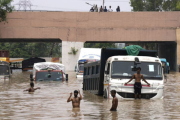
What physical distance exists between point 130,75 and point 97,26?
133 ft

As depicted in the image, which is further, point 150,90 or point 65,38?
point 65,38

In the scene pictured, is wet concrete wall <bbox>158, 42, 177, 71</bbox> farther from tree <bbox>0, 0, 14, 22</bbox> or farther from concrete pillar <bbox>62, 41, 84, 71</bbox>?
tree <bbox>0, 0, 14, 22</bbox>

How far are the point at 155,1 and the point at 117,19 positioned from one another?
1517 inches

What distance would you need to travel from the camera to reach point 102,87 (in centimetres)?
2172

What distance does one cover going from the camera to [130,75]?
19266 millimetres

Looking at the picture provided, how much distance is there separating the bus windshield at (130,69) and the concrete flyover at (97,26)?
4012 centimetres

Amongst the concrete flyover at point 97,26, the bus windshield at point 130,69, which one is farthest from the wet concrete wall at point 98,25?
the bus windshield at point 130,69

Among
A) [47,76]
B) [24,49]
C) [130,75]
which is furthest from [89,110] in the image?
[24,49]

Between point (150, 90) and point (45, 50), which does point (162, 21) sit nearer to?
point (150, 90)

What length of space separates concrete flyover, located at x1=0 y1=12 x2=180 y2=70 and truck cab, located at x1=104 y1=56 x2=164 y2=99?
3986 centimetres

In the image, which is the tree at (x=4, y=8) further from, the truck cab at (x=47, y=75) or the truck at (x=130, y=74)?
the truck at (x=130, y=74)

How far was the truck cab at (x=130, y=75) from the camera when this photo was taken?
1884 cm

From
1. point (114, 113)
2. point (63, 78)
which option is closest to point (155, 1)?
point (63, 78)

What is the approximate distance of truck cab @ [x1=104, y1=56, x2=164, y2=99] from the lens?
18844mm
